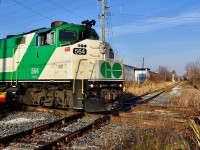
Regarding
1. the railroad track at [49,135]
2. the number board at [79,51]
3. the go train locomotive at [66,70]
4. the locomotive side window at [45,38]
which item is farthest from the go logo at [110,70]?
the locomotive side window at [45,38]

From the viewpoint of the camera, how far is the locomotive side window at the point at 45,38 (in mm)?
10430

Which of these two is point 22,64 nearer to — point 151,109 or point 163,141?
point 151,109

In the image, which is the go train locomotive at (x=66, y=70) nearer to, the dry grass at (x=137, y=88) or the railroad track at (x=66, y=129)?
the railroad track at (x=66, y=129)

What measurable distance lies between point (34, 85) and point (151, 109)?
17.1 feet

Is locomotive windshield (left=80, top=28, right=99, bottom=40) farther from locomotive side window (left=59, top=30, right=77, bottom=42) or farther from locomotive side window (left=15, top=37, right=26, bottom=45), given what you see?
locomotive side window (left=15, top=37, right=26, bottom=45)

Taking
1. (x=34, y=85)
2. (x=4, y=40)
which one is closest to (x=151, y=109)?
(x=34, y=85)

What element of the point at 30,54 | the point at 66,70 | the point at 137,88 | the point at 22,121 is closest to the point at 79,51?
the point at 66,70

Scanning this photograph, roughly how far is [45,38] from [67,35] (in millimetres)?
1023

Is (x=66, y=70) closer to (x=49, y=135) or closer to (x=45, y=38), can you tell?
(x=45, y=38)

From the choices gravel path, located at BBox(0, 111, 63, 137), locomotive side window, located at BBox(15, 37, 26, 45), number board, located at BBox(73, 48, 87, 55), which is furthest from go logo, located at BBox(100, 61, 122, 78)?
locomotive side window, located at BBox(15, 37, 26, 45)

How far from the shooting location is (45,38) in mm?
10844

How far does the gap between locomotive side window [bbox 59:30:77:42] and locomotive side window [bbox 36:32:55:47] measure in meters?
0.33

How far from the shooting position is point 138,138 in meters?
5.84

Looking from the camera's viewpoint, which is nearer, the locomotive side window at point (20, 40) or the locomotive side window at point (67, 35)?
the locomotive side window at point (67, 35)
